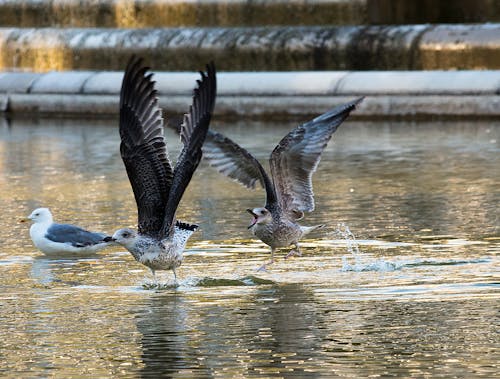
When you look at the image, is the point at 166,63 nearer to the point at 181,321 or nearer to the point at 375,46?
the point at 375,46

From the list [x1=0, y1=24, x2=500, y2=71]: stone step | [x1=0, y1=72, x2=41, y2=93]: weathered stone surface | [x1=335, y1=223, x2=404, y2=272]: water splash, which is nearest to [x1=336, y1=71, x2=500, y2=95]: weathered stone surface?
[x1=0, y1=24, x2=500, y2=71]: stone step

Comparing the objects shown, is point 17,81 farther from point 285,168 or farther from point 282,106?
point 285,168

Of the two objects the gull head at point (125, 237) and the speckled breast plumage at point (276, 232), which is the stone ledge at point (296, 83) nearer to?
the speckled breast plumage at point (276, 232)

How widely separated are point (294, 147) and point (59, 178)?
19.6ft

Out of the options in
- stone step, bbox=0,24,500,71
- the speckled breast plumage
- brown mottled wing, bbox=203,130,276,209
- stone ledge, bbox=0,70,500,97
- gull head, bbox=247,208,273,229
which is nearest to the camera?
gull head, bbox=247,208,273,229

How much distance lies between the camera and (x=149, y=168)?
34.3 feet

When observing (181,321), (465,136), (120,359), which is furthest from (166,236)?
(465,136)

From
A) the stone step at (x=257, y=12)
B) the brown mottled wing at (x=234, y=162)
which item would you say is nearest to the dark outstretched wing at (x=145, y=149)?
the brown mottled wing at (x=234, y=162)

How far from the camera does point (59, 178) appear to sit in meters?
17.5

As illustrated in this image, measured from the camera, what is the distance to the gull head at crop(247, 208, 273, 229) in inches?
447

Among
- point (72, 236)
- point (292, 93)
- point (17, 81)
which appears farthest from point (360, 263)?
point (17, 81)

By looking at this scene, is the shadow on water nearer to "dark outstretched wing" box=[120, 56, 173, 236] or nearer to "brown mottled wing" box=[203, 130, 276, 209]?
"dark outstretched wing" box=[120, 56, 173, 236]

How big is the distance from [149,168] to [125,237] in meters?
0.48

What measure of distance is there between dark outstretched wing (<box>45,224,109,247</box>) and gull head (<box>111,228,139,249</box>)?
1.52 meters
